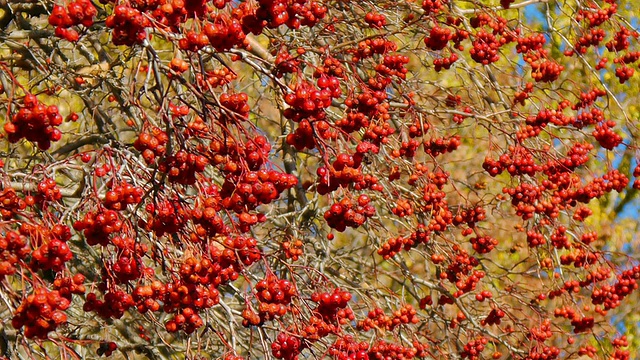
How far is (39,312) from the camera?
2.59 m

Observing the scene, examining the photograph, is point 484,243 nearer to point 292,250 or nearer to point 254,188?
point 292,250

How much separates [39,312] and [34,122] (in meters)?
0.60

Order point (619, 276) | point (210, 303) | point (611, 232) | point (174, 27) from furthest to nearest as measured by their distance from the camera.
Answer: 1. point (611, 232)
2. point (619, 276)
3. point (210, 303)
4. point (174, 27)

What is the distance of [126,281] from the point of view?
3.15m

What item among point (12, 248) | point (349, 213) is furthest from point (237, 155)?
point (349, 213)

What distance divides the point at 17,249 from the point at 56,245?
0.42ft

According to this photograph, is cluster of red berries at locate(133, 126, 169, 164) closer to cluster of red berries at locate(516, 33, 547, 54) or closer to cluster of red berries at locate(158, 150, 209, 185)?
cluster of red berries at locate(158, 150, 209, 185)

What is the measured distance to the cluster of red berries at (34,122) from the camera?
8.85 feet

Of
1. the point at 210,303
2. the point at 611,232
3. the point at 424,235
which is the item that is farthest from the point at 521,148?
the point at 611,232

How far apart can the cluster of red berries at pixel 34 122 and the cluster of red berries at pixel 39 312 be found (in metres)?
0.51

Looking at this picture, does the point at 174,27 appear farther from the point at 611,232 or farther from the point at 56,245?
the point at 611,232

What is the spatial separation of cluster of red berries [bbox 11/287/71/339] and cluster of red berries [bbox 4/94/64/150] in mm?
510

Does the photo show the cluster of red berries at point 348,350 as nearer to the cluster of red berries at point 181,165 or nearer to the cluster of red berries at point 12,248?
the cluster of red berries at point 181,165

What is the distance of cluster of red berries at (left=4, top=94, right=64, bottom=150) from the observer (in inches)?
106
